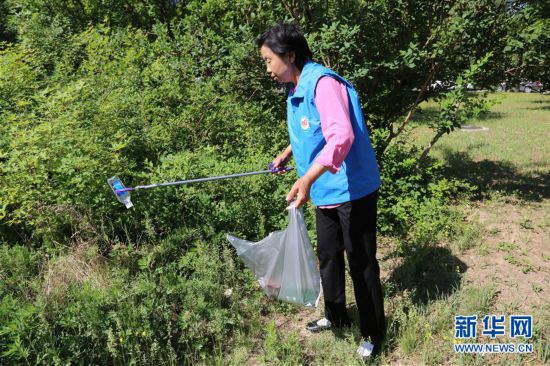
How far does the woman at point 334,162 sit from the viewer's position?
203 centimetres

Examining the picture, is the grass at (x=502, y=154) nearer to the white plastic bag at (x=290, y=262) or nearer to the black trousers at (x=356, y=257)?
the black trousers at (x=356, y=257)

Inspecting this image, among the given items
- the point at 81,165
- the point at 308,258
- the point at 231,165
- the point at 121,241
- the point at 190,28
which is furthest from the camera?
the point at 190,28

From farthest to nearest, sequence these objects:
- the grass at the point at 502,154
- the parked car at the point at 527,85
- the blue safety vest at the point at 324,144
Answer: the grass at the point at 502,154, the parked car at the point at 527,85, the blue safety vest at the point at 324,144

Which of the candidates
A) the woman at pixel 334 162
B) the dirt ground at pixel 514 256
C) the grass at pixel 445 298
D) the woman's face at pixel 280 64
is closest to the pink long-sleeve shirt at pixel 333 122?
the woman at pixel 334 162

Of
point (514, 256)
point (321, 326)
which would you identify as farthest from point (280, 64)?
point (514, 256)

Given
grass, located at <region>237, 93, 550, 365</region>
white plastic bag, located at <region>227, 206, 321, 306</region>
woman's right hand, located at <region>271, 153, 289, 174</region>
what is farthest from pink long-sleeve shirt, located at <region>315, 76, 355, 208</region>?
grass, located at <region>237, 93, 550, 365</region>

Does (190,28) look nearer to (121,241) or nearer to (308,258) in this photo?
(121,241)

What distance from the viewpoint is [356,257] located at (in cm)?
236

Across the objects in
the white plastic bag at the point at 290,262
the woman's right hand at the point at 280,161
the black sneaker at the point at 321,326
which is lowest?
the black sneaker at the point at 321,326

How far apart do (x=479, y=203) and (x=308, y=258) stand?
2.93m

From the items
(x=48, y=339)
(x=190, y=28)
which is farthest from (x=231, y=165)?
(x=190, y=28)

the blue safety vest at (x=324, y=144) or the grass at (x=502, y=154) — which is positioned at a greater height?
the blue safety vest at (x=324, y=144)

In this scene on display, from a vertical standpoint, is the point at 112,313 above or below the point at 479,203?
above

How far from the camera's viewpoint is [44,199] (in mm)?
3283
